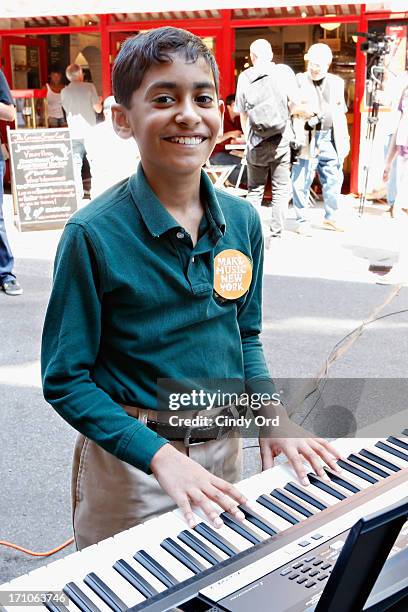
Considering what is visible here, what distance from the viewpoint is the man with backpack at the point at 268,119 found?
27.0 feet

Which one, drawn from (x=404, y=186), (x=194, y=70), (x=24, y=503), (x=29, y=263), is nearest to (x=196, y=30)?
(x=404, y=186)

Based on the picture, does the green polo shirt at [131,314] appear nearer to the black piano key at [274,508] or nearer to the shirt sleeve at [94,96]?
the black piano key at [274,508]

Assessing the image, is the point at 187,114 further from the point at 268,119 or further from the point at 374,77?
the point at 374,77

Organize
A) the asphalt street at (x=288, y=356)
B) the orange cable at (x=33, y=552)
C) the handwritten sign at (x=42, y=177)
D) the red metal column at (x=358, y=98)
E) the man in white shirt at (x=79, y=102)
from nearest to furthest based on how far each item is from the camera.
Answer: the orange cable at (x=33, y=552), the asphalt street at (x=288, y=356), the handwritten sign at (x=42, y=177), the red metal column at (x=358, y=98), the man in white shirt at (x=79, y=102)

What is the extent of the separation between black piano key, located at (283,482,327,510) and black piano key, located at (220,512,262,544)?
0.50 ft

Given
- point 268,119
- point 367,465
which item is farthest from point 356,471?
point 268,119

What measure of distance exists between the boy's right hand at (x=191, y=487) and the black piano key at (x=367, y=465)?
296 mm

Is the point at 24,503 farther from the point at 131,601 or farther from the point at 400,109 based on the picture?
the point at 400,109

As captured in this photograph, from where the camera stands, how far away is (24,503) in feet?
11.7

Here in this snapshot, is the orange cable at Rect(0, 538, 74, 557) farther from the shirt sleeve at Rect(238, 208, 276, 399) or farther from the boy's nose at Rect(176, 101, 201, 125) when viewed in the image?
the boy's nose at Rect(176, 101, 201, 125)

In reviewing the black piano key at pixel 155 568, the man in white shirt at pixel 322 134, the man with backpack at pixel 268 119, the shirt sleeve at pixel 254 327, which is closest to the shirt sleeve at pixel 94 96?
the man with backpack at pixel 268 119

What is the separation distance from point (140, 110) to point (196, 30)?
1125 centimetres

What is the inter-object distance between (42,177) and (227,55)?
13.2ft

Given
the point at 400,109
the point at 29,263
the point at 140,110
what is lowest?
the point at 29,263
